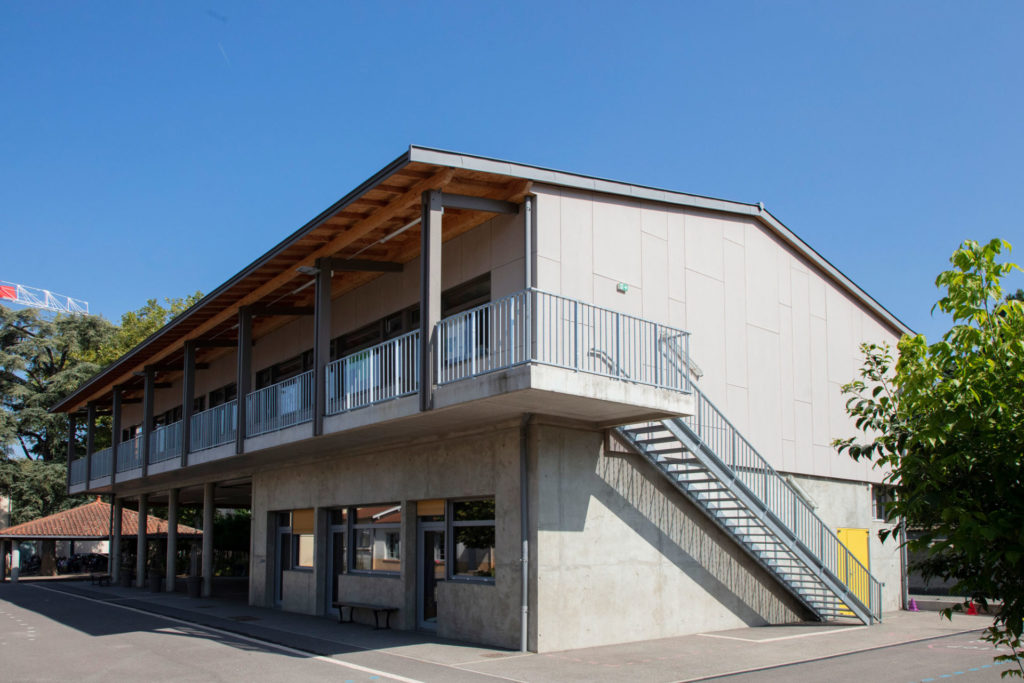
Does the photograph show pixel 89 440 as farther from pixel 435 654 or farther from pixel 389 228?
pixel 435 654

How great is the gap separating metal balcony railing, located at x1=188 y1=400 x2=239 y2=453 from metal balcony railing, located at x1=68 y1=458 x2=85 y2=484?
14.0 m

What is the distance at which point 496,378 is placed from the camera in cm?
1177

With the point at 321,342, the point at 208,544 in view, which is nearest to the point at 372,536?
the point at 321,342

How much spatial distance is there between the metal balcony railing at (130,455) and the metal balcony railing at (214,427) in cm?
540

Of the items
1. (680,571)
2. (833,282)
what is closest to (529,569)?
(680,571)

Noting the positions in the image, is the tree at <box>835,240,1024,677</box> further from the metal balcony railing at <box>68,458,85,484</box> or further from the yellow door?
the metal balcony railing at <box>68,458,85,484</box>

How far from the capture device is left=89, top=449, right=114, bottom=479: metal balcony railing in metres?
29.6

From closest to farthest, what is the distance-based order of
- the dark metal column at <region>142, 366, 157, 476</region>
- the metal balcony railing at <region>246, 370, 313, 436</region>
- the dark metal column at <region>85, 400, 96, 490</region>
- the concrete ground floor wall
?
the concrete ground floor wall, the metal balcony railing at <region>246, 370, 313, 436</region>, the dark metal column at <region>142, 366, 157, 476</region>, the dark metal column at <region>85, 400, 96, 490</region>

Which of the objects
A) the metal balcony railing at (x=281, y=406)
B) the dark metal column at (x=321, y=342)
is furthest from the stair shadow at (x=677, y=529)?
the metal balcony railing at (x=281, y=406)

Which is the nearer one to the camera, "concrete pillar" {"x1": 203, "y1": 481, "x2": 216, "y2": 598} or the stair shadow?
the stair shadow

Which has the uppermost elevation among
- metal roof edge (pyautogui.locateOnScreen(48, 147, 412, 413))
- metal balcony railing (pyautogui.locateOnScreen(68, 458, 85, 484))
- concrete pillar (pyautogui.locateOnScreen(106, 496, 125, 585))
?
metal roof edge (pyautogui.locateOnScreen(48, 147, 412, 413))

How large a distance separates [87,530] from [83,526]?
15.8 inches

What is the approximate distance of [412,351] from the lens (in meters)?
14.1

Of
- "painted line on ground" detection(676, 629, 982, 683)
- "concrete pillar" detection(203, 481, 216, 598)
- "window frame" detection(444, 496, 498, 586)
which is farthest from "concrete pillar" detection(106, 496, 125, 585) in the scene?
"painted line on ground" detection(676, 629, 982, 683)
